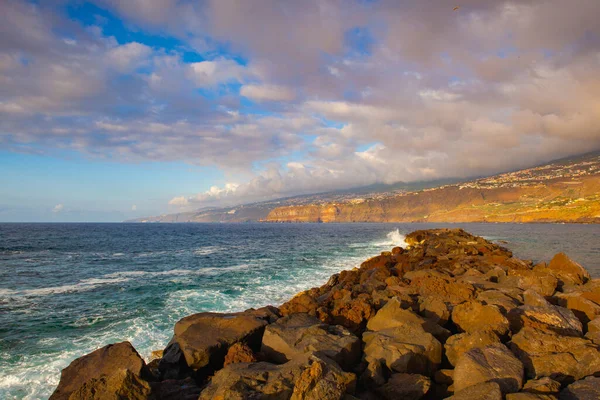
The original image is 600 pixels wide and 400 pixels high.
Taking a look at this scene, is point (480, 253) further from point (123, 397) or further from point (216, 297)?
point (123, 397)

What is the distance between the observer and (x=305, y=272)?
2631 cm

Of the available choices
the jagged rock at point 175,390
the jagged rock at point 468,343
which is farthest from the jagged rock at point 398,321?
the jagged rock at point 175,390

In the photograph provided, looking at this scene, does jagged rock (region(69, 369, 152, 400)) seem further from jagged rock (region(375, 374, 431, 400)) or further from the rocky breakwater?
jagged rock (region(375, 374, 431, 400))

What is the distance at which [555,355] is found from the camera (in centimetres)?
589

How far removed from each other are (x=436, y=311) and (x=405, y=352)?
9.16ft

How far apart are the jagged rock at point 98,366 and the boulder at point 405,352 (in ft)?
14.2

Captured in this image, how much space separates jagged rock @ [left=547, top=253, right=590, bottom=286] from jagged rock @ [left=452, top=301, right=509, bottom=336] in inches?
312

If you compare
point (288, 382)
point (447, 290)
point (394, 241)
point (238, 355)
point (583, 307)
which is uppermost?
point (288, 382)

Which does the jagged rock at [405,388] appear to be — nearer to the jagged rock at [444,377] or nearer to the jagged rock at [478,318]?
the jagged rock at [444,377]

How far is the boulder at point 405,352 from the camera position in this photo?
Result: 6031mm

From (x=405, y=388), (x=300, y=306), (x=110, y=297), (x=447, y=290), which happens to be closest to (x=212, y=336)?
(x=300, y=306)

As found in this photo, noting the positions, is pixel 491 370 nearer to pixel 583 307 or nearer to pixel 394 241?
pixel 583 307

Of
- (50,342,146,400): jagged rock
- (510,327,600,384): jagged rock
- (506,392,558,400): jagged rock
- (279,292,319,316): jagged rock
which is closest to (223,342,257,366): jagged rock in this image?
(50,342,146,400): jagged rock

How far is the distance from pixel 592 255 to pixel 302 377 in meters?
36.8
